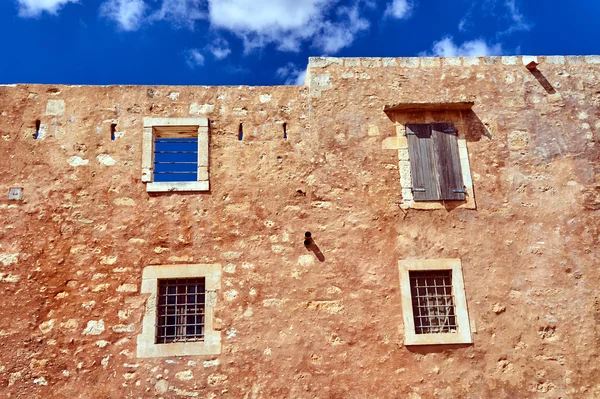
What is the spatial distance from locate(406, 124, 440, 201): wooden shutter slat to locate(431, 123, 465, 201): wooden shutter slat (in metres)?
0.07

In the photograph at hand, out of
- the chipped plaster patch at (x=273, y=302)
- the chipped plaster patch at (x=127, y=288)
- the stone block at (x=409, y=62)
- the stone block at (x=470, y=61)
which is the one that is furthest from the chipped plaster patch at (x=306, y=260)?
the stone block at (x=470, y=61)

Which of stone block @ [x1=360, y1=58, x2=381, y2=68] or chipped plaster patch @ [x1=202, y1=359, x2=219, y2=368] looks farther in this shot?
stone block @ [x1=360, y1=58, x2=381, y2=68]

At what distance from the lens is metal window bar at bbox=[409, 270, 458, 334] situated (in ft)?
23.6

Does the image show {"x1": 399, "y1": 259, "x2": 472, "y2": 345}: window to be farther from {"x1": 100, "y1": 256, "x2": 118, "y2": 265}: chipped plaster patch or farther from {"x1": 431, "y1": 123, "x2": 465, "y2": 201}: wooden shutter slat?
{"x1": 100, "y1": 256, "x2": 118, "y2": 265}: chipped plaster patch

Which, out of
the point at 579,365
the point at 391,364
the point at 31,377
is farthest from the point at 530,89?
the point at 31,377

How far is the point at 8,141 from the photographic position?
7.54 metres

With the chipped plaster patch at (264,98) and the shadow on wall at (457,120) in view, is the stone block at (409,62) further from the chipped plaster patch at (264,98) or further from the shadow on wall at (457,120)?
the chipped plaster patch at (264,98)

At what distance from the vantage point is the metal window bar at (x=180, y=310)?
7008mm

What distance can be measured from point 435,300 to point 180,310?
3.37 meters

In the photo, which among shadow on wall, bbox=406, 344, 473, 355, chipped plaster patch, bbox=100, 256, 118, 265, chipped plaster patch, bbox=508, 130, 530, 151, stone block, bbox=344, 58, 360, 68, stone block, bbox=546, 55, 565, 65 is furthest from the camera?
stone block, bbox=546, 55, 565, 65

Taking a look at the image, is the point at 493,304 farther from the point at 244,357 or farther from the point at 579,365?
the point at 244,357

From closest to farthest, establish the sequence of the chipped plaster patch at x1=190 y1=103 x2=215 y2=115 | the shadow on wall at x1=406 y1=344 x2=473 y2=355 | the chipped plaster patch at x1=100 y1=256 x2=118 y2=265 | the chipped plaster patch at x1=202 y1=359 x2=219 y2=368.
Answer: the chipped plaster patch at x1=202 y1=359 x2=219 y2=368, the shadow on wall at x1=406 y1=344 x2=473 y2=355, the chipped plaster patch at x1=100 y1=256 x2=118 y2=265, the chipped plaster patch at x1=190 y1=103 x2=215 y2=115

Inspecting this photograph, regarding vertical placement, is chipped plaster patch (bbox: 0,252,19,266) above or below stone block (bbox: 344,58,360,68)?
below

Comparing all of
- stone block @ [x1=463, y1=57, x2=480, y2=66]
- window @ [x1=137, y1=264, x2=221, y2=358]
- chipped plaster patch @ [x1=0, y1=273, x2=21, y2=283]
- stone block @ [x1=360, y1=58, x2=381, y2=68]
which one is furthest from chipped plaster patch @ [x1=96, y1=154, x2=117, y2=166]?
stone block @ [x1=463, y1=57, x2=480, y2=66]
